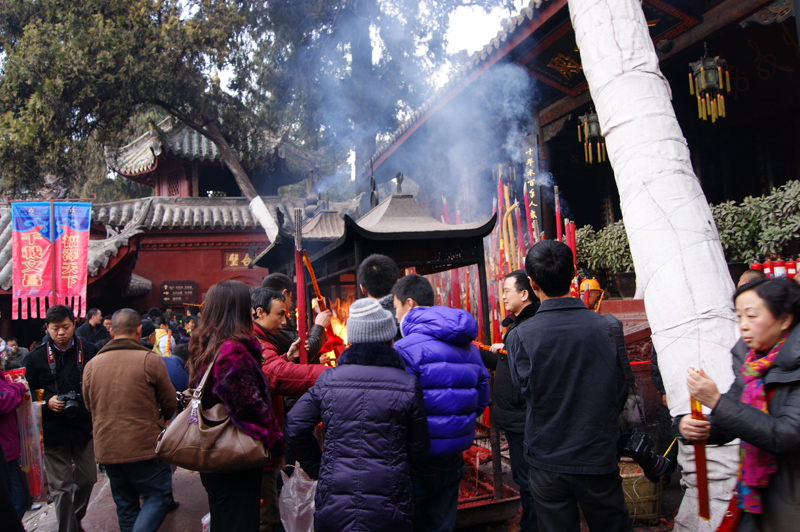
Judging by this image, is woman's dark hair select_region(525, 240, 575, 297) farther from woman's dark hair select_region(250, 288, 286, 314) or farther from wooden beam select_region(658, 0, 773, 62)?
wooden beam select_region(658, 0, 773, 62)

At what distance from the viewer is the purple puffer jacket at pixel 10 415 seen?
3016 millimetres

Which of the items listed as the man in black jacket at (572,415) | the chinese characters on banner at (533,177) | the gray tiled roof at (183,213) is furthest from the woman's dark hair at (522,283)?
the gray tiled roof at (183,213)

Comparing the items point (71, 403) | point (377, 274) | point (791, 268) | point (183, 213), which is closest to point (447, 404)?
point (377, 274)

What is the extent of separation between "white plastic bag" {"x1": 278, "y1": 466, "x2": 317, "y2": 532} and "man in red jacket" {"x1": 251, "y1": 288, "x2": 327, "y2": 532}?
0.31 ft

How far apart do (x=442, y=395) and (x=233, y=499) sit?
3.23ft

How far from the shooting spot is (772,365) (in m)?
1.56

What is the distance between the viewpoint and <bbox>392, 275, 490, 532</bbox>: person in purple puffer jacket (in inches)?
89.0

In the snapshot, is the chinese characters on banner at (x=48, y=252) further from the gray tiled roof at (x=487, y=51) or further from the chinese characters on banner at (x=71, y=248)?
the gray tiled roof at (x=487, y=51)

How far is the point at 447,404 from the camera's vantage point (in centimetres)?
227

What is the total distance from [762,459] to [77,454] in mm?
3782

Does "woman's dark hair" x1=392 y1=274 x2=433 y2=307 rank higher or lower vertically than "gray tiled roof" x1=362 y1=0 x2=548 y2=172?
lower

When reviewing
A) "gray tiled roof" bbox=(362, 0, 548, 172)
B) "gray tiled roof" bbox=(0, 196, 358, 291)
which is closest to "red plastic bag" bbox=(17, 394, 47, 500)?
"gray tiled roof" bbox=(362, 0, 548, 172)

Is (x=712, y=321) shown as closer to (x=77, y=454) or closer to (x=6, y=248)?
(x=77, y=454)

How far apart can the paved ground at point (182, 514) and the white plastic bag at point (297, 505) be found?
1037 millimetres
